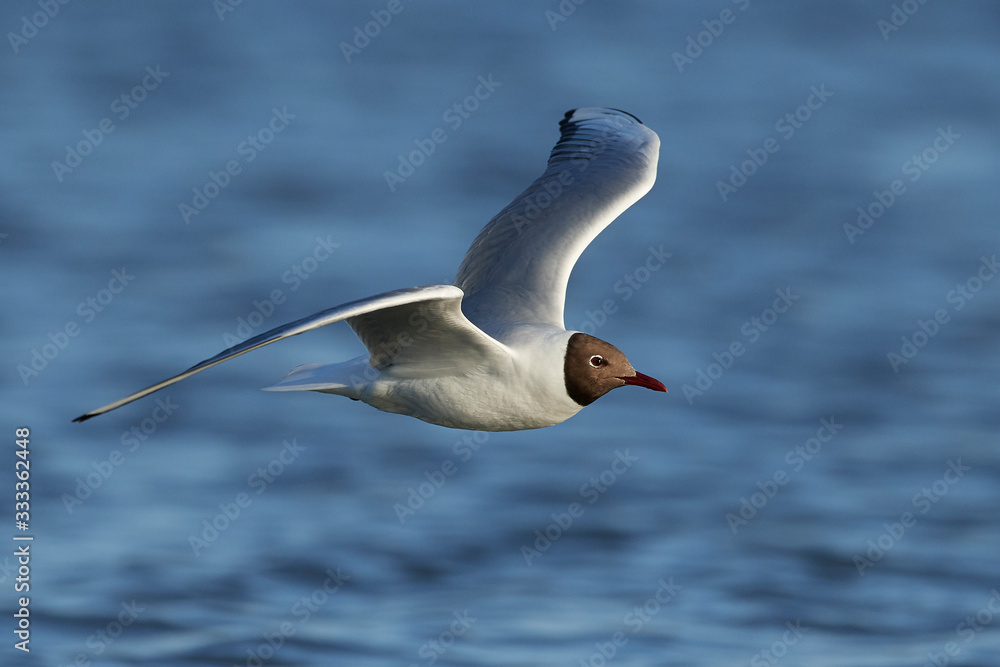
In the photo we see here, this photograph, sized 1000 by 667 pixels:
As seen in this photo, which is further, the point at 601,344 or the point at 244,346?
the point at 601,344

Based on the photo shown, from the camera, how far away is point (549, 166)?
413 inches

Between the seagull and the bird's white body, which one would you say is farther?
the bird's white body

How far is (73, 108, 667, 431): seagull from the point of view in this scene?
24.3 feet

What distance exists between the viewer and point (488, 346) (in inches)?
301

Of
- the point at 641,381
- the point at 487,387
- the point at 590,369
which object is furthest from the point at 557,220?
the point at 487,387

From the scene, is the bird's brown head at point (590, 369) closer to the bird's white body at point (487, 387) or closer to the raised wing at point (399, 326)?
the bird's white body at point (487, 387)

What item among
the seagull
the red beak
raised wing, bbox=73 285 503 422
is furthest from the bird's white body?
the red beak

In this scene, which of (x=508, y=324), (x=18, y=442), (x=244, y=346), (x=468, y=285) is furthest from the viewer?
(x=18, y=442)

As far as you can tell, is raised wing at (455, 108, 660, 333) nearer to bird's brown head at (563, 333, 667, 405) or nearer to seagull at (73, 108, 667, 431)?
seagull at (73, 108, 667, 431)

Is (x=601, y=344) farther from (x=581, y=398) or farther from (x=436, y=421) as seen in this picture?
(x=436, y=421)

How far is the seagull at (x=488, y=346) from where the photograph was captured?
742 cm

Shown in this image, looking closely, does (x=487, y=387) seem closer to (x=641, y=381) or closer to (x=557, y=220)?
(x=641, y=381)

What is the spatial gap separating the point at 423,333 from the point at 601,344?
102 centimetres

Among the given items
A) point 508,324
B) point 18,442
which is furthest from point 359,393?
point 18,442
